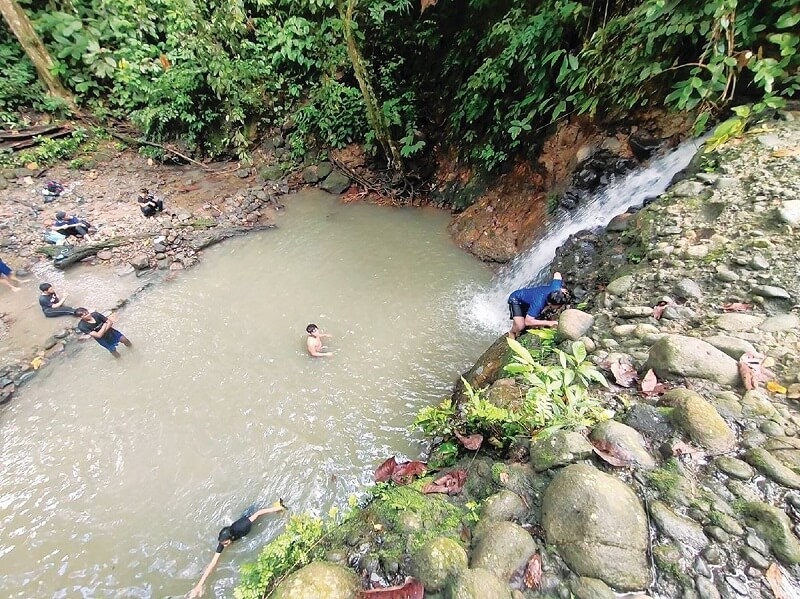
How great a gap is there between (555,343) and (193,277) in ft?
23.0

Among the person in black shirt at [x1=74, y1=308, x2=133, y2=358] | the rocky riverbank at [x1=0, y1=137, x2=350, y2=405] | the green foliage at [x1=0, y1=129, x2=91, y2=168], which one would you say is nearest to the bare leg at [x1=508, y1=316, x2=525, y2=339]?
the person in black shirt at [x1=74, y1=308, x2=133, y2=358]

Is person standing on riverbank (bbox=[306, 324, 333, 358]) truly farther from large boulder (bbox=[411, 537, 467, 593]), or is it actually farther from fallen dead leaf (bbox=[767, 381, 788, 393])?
fallen dead leaf (bbox=[767, 381, 788, 393])

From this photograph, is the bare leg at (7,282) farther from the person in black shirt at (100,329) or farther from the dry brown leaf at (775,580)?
the dry brown leaf at (775,580)

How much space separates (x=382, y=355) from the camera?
5.98 m

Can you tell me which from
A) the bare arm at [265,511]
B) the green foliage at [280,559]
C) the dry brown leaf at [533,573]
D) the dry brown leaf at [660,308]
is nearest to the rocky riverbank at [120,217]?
the bare arm at [265,511]

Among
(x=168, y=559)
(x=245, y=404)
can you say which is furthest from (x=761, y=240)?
(x=168, y=559)

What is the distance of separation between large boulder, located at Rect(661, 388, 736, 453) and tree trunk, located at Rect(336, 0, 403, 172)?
28.1 feet

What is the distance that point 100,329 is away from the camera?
234 inches

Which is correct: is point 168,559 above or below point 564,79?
below

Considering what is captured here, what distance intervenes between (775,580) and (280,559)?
251cm

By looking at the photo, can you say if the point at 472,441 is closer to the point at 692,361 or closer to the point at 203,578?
the point at 692,361

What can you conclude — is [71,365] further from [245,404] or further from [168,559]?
[168,559]

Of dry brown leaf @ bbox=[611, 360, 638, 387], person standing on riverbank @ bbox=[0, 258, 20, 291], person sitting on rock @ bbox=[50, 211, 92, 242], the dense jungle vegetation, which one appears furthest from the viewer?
person sitting on rock @ bbox=[50, 211, 92, 242]

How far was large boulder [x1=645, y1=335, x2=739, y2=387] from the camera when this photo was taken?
2590mm
